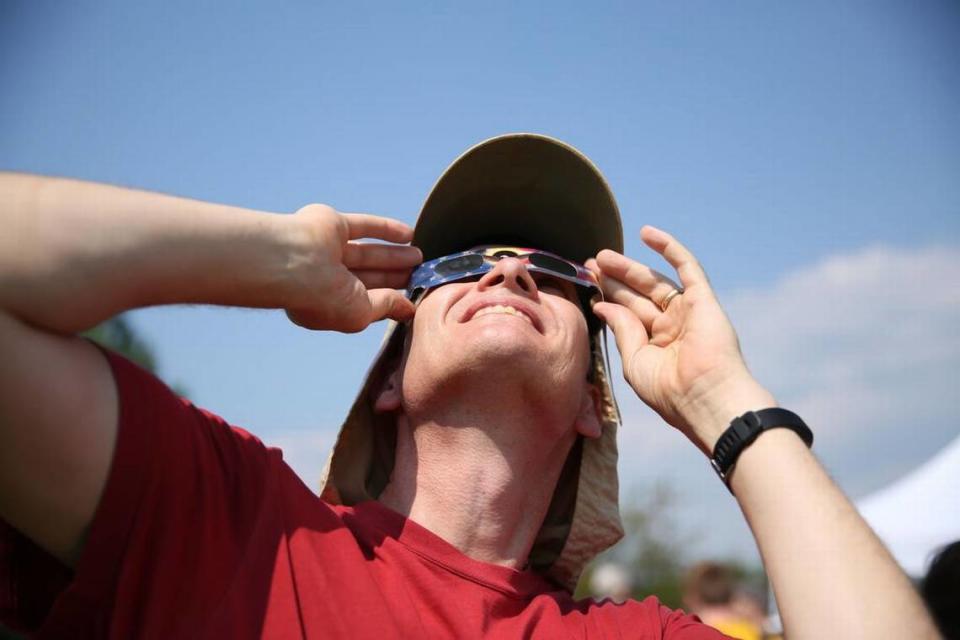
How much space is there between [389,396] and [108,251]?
1.50 meters

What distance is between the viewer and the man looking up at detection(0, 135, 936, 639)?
1.77m

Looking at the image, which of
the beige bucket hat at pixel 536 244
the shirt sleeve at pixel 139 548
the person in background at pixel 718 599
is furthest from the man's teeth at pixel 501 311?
the person in background at pixel 718 599

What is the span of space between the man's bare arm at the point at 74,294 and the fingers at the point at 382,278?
0.75 metres

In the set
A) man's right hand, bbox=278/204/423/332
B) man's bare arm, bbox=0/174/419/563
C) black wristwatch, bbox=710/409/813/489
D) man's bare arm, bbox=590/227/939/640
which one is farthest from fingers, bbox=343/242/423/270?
black wristwatch, bbox=710/409/813/489

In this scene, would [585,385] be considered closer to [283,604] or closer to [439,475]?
[439,475]

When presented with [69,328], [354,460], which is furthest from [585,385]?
[69,328]

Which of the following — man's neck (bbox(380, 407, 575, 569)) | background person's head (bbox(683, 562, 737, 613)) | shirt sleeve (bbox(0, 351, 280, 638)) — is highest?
background person's head (bbox(683, 562, 737, 613))

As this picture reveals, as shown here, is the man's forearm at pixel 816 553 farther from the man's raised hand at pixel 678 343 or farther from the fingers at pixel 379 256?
the fingers at pixel 379 256

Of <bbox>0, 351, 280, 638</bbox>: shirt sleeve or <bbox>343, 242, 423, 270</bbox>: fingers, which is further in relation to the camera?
<bbox>343, 242, 423, 270</bbox>: fingers

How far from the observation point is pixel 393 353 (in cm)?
331

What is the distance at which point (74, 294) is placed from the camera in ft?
5.59

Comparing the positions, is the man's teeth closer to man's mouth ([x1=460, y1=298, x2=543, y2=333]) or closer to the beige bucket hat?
man's mouth ([x1=460, y1=298, x2=543, y2=333])

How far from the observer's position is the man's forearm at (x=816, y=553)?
192 centimetres

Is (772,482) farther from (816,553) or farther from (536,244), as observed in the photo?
(536,244)
